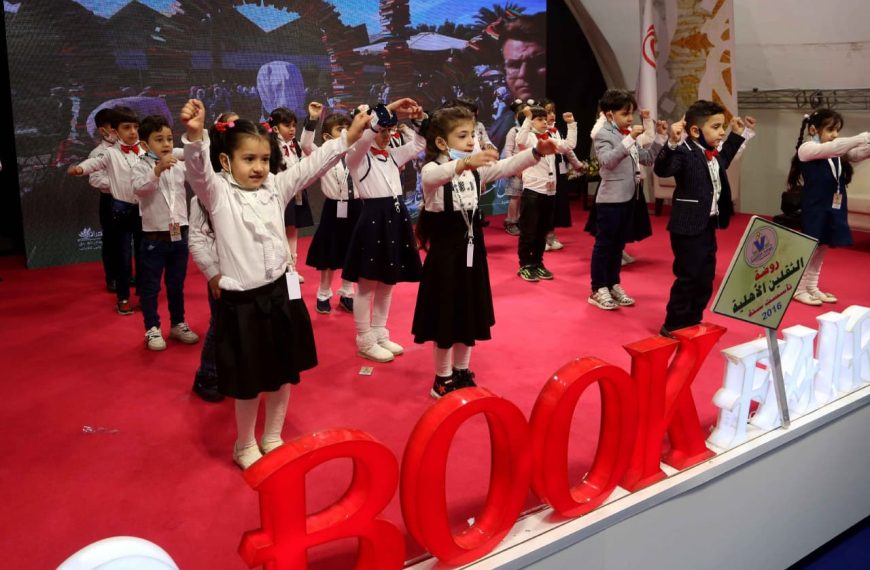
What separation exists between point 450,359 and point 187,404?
1.21 meters

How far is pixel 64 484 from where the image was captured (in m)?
2.59

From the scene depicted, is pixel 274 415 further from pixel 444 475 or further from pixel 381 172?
pixel 381 172

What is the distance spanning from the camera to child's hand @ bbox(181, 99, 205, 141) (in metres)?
2.17

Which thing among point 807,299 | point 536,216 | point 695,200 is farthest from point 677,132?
point 536,216

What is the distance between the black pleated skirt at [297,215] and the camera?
17.0 ft

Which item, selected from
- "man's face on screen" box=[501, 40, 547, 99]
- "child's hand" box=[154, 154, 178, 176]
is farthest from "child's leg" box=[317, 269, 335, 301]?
"man's face on screen" box=[501, 40, 547, 99]

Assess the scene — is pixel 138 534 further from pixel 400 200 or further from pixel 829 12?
pixel 829 12

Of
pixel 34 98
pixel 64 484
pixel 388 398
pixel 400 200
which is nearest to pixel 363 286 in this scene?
pixel 400 200

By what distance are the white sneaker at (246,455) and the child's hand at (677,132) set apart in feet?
8.30

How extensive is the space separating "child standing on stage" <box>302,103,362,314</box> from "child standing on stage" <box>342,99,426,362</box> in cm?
59

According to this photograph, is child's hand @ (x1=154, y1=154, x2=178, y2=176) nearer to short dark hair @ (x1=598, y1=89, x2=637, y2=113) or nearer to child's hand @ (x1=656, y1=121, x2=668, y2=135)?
short dark hair @ (x1=598, y1=89, x2=637, y2=113)

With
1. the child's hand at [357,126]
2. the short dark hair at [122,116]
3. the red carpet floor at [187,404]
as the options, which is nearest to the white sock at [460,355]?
the red carpet floor at [187,404]

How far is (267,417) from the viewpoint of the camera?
273cm

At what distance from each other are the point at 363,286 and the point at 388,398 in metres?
0.75
